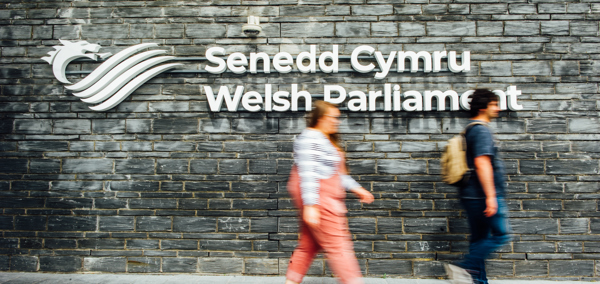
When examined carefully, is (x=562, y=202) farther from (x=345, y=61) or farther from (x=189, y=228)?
(x=189, y=228)

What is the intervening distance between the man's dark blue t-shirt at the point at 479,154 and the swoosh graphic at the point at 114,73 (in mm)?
3492

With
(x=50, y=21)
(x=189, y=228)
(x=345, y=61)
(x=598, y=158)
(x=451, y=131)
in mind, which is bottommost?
(x=189, y=228)

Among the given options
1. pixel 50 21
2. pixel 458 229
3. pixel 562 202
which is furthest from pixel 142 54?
pixel 562 202

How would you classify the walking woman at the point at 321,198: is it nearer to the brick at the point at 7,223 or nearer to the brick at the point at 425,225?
the brick at the point at 425,225

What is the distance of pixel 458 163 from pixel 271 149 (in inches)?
78.1

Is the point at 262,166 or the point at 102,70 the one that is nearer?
the point at 262,166

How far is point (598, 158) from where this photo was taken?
3885 millimetres

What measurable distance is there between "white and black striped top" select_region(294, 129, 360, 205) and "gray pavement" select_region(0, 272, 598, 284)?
1.65 meters

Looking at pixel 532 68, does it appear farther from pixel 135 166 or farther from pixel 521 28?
pixel 135 166

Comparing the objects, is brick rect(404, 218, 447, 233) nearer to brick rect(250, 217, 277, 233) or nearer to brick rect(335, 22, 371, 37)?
brick rect(250, 217, 277, 233)

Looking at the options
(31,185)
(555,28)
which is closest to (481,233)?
(555,28)

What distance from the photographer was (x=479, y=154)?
9.24ft

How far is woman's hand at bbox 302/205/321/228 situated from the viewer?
2.44 metres

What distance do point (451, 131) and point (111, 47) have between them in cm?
412
